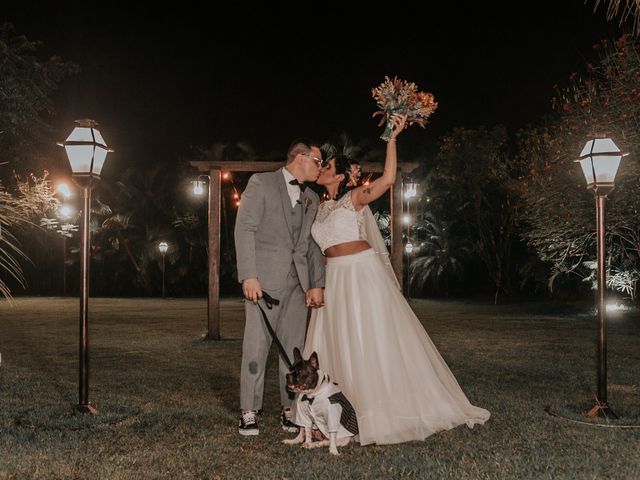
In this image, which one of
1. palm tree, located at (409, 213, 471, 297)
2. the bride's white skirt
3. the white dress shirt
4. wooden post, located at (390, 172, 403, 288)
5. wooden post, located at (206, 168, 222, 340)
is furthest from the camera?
palm tree, located at (409, 213, 471, 297)

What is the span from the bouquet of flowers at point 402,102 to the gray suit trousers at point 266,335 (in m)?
1.53

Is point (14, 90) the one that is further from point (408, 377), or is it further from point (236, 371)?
point (408, 377)

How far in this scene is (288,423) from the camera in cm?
590

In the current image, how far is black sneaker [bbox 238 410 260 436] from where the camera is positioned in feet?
18.9

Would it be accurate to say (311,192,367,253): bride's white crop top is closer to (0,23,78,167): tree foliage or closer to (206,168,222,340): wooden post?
(206,168,222,340): wooden post

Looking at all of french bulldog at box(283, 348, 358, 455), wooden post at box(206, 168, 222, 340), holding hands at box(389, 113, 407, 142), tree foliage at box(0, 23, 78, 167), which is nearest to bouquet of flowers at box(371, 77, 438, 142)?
holding hands at box(389, 113, 407, 142)

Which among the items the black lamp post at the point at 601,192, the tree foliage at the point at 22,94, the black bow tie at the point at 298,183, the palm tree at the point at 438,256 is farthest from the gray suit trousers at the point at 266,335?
the palm tree at the point at 438,256

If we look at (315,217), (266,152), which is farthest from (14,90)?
(315,217)

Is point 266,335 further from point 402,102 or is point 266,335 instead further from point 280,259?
point 402,102

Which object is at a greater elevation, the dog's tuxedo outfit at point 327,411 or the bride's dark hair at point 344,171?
the bride's dark hair at point 344,171

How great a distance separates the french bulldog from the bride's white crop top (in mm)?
1306

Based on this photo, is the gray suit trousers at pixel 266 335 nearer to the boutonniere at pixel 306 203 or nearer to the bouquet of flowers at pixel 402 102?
the boutonniere at pixel 306 203

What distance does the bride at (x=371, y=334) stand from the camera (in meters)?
5.63

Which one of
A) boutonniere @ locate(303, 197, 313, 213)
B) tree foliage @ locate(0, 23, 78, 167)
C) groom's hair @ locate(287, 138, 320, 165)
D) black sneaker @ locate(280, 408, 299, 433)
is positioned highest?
tree foliage @ locate(0, 23, 78, 167)
